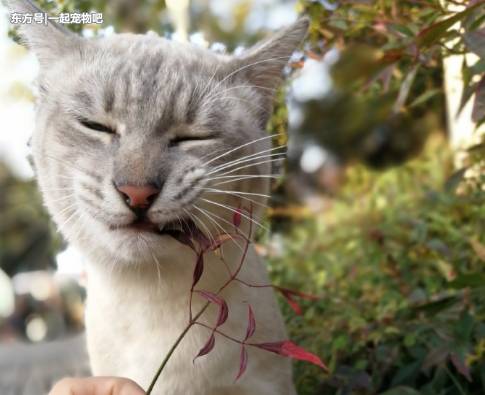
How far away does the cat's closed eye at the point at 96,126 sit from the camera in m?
1.30

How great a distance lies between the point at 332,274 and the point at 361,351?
2.17 feet

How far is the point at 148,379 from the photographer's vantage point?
1.38 metres

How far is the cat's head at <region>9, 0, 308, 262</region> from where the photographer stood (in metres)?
1.20

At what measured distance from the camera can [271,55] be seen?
149cm

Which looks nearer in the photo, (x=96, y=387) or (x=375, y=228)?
(x=96, y=387)

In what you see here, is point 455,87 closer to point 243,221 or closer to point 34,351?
point 243,221

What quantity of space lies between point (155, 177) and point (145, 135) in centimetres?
A: 11

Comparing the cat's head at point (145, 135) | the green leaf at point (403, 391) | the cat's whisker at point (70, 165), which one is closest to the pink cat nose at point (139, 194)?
the cat's head at point (145, 135)

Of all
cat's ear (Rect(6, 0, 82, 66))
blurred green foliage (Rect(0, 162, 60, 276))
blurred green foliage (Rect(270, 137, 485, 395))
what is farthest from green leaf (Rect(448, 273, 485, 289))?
blurred green foliage (Rect(0, 162, 60, 276))

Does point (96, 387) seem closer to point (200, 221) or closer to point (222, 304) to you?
point (222, 304)

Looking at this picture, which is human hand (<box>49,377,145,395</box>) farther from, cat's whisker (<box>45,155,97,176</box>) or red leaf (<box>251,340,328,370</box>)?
cat's whisker (<box>45,155,97,176</box>)

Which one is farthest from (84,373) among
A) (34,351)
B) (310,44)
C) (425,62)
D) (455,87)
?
(455,87)

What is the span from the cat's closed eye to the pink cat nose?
0.59 ft

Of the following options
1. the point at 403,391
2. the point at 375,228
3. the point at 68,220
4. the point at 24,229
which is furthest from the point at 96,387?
the point at 24,229
